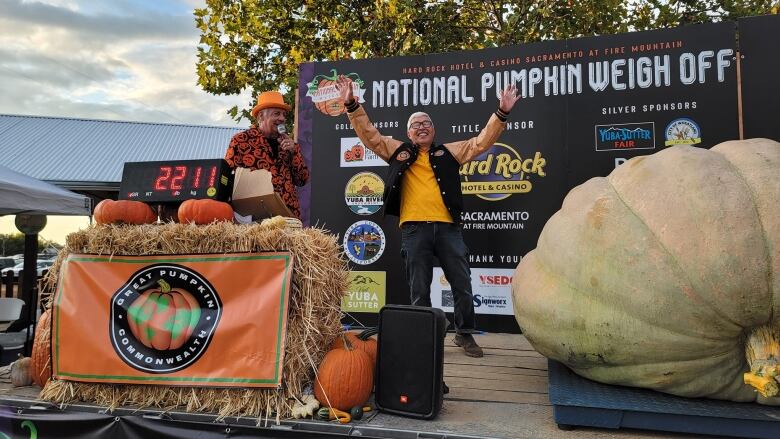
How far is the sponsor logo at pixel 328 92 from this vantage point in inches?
198

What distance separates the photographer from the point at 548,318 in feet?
7.59

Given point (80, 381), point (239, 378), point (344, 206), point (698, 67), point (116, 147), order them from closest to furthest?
point (239, 378)
point (80, 381)
point (698, 67)
point (344, 206)
point (116, 147)

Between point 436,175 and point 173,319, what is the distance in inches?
74.1

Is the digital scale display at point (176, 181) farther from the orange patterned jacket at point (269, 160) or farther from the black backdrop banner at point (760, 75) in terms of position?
the black backdrop banner at point (760, 75)

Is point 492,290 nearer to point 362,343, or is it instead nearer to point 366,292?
point 366,292

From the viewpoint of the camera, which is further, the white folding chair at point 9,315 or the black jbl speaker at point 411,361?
the white folding chair at point 9,315

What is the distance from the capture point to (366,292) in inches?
188

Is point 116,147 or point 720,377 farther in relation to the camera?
point 116,147

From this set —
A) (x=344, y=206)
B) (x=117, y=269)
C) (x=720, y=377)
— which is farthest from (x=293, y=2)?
(x=720, y=377)

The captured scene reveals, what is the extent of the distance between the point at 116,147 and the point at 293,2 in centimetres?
1054

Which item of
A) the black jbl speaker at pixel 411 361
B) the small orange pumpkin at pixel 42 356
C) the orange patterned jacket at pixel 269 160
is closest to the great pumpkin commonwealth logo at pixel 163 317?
the small orange pumpkin at pixel 42 356

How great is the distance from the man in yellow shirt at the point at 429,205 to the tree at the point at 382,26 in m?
3.50

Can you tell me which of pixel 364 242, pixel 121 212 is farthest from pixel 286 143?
pixel 364 242

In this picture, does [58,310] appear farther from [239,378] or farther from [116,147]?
[116,147]
